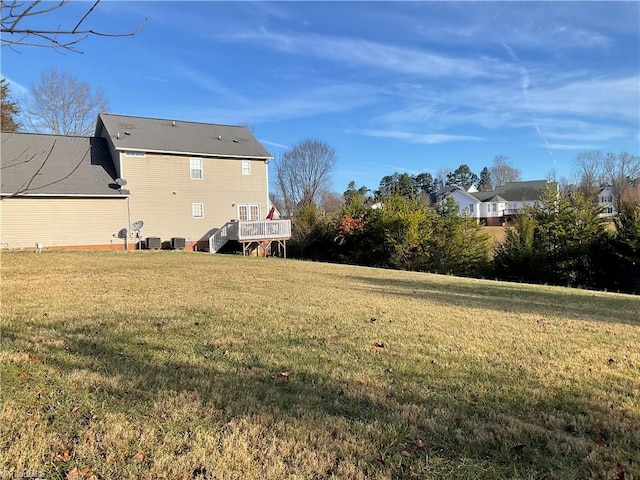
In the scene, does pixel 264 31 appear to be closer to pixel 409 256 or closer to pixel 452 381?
pixel 452 381

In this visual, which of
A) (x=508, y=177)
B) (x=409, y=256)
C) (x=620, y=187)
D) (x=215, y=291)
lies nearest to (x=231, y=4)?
(x=215, y=291)

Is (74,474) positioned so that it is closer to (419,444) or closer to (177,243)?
(419,444)

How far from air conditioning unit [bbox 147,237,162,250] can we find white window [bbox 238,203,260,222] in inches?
206

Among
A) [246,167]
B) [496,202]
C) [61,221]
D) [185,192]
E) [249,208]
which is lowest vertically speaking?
[61,221]

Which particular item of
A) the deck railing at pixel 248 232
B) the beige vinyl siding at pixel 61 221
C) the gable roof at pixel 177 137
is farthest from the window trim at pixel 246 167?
the beige vinyl siding at pixel 61 221

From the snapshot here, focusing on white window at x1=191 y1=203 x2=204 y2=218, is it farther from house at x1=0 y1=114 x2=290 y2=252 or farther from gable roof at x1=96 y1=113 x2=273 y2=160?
gable roof at x1=96 y1=113 x2=273 y2=160

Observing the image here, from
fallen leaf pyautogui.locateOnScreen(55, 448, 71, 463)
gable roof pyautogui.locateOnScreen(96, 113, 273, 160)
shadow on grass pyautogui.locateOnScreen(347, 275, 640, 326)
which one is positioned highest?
gable roof pyautogui.locateOnScreen(96, 113, 273, 160)

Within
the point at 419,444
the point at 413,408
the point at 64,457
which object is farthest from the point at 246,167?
the point at 419,444

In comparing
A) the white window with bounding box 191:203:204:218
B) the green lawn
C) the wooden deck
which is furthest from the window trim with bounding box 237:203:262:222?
the green lawn

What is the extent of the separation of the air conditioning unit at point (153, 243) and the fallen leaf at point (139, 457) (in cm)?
2051

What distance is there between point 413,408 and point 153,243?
67.6ft

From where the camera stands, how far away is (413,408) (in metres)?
3.13

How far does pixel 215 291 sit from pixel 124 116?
19.5 meters

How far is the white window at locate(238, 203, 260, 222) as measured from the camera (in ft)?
83.0
